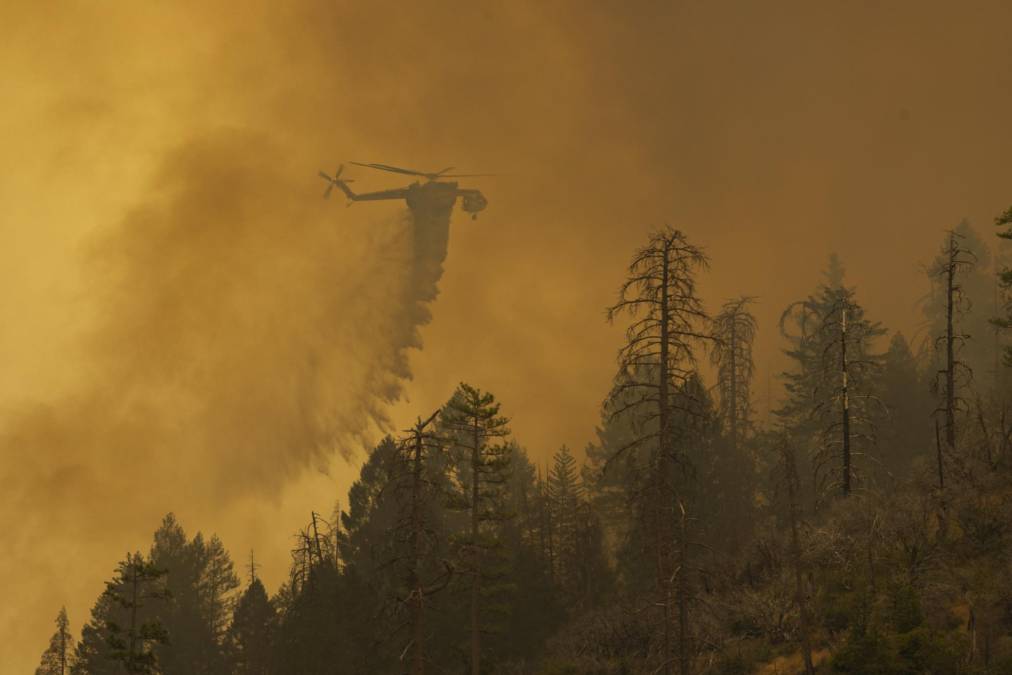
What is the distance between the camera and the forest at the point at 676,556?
24.0m

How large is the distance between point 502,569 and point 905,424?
33.0 meters

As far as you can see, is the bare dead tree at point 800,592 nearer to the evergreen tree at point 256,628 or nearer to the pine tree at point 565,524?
the pine tree at point 565,524

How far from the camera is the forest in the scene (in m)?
24.0

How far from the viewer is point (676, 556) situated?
87.6 feet

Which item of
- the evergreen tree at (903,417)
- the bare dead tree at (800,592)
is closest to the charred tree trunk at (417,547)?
the bare dead tree at (800,592)

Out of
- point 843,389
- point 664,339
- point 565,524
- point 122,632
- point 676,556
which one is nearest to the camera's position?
point 664,339

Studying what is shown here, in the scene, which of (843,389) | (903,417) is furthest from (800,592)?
(903,417)

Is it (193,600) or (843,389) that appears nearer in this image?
(843,389)

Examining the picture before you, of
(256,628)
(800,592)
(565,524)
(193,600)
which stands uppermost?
(565,524)

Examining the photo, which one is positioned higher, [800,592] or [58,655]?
[800,592]

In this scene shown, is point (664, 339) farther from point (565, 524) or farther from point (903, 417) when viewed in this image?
point (565, 524)

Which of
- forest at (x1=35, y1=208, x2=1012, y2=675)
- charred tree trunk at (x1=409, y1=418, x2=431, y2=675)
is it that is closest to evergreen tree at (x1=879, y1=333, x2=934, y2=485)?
forest at (x1=35, y1=208, x2=1012, y2=675)

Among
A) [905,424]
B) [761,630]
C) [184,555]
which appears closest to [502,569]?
[761,630]

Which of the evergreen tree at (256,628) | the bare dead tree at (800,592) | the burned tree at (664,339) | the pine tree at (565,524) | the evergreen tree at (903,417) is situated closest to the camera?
the burned tree at (664,339)
